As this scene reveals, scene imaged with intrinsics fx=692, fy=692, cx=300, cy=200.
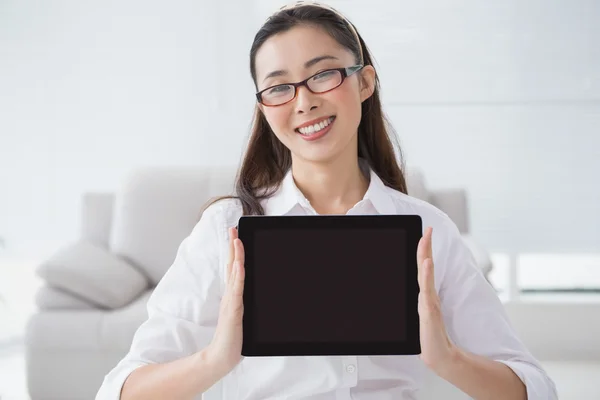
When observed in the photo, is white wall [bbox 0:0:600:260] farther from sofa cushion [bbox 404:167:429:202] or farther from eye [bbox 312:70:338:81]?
eye [bbox 312:70:338:81]

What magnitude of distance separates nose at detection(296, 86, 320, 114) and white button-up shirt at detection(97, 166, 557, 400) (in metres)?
0.24

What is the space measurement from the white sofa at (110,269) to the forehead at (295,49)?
5.14 feet

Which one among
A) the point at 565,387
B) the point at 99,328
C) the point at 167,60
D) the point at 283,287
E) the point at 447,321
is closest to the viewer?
the point at 283,287

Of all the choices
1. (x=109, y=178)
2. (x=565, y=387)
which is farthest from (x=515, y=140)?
(x=109, y=178)

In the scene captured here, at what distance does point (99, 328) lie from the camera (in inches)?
98.8

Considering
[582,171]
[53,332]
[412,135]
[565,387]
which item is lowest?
[565,387]

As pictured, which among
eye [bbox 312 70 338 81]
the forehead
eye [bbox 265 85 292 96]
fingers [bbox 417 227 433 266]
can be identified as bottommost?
fingers [bbox 417 227 433 266]

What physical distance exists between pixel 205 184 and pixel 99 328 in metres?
0.75

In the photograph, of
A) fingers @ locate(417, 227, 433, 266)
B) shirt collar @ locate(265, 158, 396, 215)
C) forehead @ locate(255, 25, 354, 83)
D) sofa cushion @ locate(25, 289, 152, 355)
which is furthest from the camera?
sofa cushion @ locate(25, 289, 152, 355)

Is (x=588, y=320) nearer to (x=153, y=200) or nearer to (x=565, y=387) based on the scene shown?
(x=565, y=387)

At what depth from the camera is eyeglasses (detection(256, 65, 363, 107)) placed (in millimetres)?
1183

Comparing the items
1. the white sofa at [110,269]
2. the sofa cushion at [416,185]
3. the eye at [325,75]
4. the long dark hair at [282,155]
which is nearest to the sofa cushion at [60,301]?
the white sofa at [110,269]

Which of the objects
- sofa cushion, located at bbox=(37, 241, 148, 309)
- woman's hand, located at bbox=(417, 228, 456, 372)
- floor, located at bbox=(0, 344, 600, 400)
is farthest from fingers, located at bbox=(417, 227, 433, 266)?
floor, located at bbox=(0, 344, 600, 400)

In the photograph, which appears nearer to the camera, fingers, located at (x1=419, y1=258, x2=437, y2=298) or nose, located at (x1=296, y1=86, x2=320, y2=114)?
fingers, located at (x1=419, y1=258, x2=437, y2=298)
